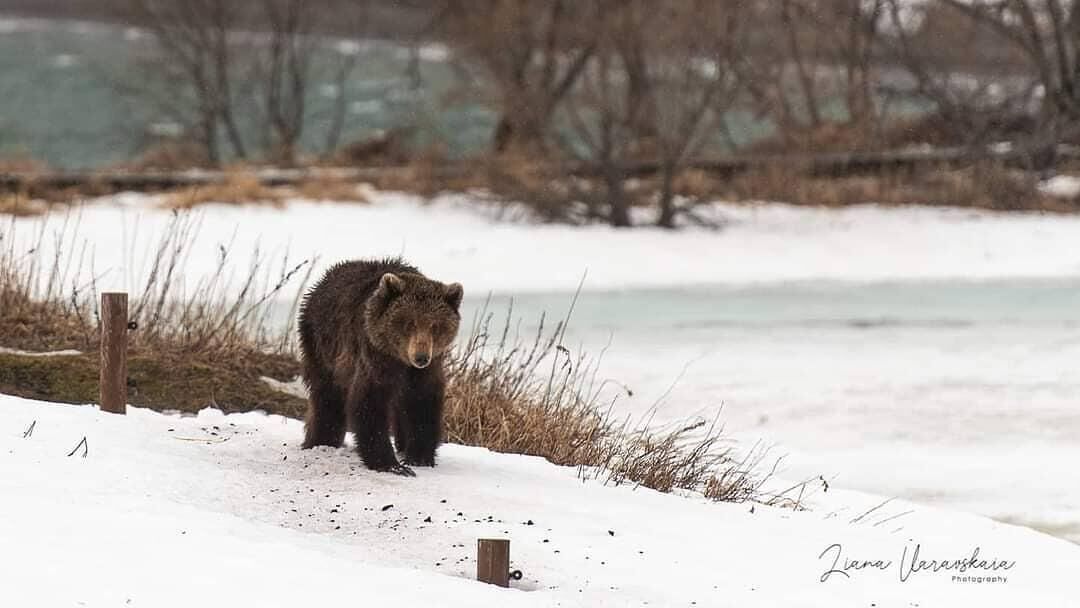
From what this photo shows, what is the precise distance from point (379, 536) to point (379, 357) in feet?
2.89

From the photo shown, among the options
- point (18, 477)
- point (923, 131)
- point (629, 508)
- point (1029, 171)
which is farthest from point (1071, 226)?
point (18, 477)

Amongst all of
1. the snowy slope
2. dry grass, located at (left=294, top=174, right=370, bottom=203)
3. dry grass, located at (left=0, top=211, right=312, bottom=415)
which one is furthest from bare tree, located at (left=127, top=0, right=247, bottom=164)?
the snowy slope

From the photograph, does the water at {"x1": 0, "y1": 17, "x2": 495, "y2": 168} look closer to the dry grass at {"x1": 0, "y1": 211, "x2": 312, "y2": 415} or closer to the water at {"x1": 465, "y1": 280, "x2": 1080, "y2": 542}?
the water at {"x1": 465, "y1": 280, "x2": 1080, "y2": 542}

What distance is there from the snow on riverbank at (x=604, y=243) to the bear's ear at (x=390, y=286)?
8566mm

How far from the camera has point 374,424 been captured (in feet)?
22.0

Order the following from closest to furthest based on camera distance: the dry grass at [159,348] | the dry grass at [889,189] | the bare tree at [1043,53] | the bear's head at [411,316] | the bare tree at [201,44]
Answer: the bear's head at [411,316] → the dry grass at [159,348] → the dry grass at [889,189] → the bare tree at [1043,53] → the bare tree at [201,44]

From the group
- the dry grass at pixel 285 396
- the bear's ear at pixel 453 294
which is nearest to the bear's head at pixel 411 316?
the bear's ear at pixel 453 294

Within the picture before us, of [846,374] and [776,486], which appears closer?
[776,486]

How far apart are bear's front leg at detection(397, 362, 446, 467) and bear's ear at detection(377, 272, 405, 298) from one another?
0.39m

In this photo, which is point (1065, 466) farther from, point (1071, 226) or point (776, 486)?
point (1071, 226)

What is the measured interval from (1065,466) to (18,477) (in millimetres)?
6062

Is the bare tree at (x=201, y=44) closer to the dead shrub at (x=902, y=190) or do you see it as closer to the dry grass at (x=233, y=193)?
the dry grass at (x=233, y=193)

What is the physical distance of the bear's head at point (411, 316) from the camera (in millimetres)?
6434

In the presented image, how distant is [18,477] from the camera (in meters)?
5.94
